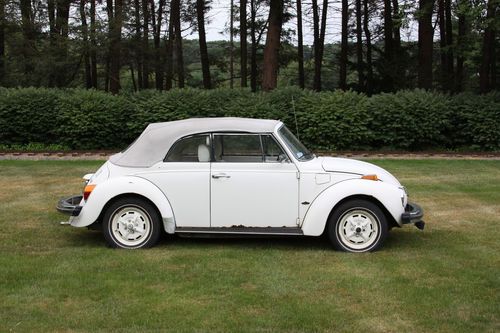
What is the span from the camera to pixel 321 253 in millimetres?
6793

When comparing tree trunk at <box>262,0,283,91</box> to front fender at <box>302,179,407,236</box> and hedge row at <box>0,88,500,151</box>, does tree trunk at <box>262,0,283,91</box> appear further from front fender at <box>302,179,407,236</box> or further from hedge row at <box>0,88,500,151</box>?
front fender at <box>302,179,407,236</box>

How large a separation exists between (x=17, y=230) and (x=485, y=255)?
5.72 metres

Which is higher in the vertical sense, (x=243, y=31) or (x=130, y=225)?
(x=243, y=31)

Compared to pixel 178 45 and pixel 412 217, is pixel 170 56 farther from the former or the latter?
→ pixel 412 217

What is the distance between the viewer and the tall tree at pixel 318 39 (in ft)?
117

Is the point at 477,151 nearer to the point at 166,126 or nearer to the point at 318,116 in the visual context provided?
the point at 318,116

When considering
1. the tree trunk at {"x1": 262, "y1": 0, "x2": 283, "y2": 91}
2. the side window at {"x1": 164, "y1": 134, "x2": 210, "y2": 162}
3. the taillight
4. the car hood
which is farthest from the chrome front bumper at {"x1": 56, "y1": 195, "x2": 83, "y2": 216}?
the tree trunk at {"x1": 262, "y1": 0, "x2": 283, "y2": 91}

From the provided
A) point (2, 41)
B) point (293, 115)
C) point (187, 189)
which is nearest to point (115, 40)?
point (2, 41)

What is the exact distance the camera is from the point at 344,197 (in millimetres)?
6723

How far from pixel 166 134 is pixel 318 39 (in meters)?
31.3

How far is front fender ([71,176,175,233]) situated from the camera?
6867 mm

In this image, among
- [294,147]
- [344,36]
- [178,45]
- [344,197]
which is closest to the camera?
[344,197]

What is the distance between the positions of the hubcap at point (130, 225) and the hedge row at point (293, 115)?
33.8ft

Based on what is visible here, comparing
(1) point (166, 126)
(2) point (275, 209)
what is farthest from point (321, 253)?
(1) point (166, 126)
